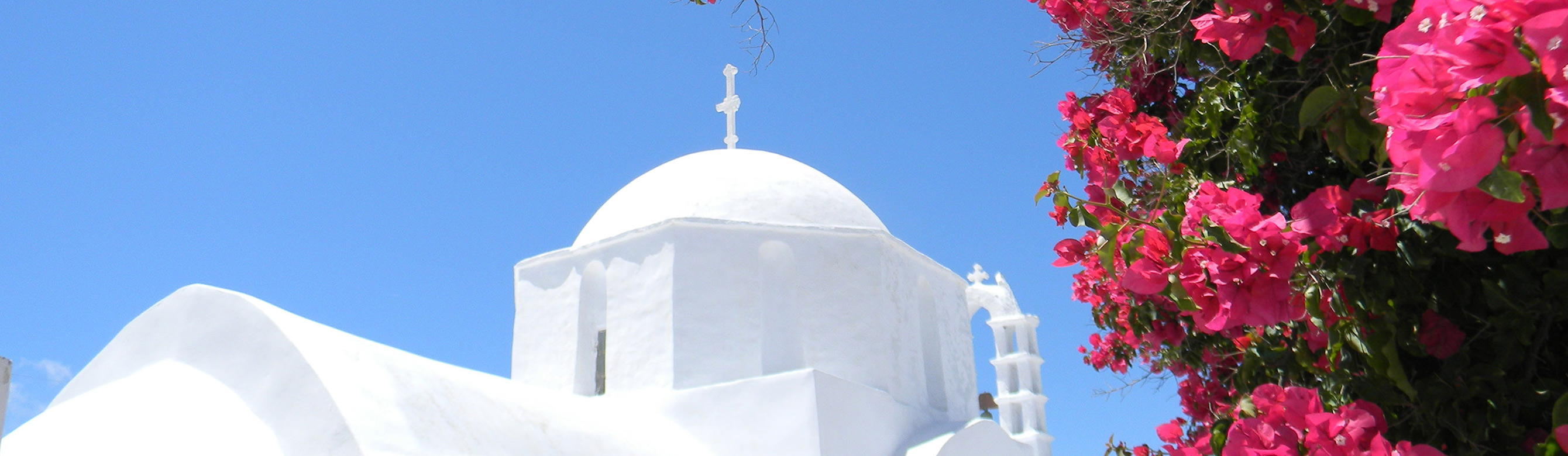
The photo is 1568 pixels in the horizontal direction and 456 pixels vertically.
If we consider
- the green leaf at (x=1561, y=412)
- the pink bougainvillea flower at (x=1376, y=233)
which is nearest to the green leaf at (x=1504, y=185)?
the green leaf at (x=1561, y=412)

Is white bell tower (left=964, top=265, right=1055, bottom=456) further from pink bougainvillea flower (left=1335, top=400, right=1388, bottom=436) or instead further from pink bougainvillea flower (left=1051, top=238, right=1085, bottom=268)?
pink bougainvillea flower (left=1335, top=400, right=1388, bottom=436)

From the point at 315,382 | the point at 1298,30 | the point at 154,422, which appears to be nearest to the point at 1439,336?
the point at 1298,30

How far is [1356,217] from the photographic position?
1879 mm

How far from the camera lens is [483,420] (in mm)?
6102

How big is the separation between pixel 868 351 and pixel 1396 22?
7.21 meters

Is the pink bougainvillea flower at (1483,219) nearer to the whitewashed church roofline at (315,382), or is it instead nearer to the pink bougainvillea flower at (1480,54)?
the pink bougainvillea flower at (1480,54)

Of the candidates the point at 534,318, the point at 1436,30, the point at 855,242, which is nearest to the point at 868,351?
the point at 855,242

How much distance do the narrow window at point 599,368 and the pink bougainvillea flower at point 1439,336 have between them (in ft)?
25.9

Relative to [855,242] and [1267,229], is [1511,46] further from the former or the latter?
[855,242]

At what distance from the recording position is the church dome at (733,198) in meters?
9.52

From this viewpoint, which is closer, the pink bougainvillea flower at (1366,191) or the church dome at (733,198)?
the pink bougainvillea flower at (1366,191)

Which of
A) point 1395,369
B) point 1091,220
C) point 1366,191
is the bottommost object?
point 1395,369

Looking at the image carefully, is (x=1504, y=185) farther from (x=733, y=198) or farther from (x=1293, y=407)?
(x=733, y=198)

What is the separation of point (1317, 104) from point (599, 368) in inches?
317
